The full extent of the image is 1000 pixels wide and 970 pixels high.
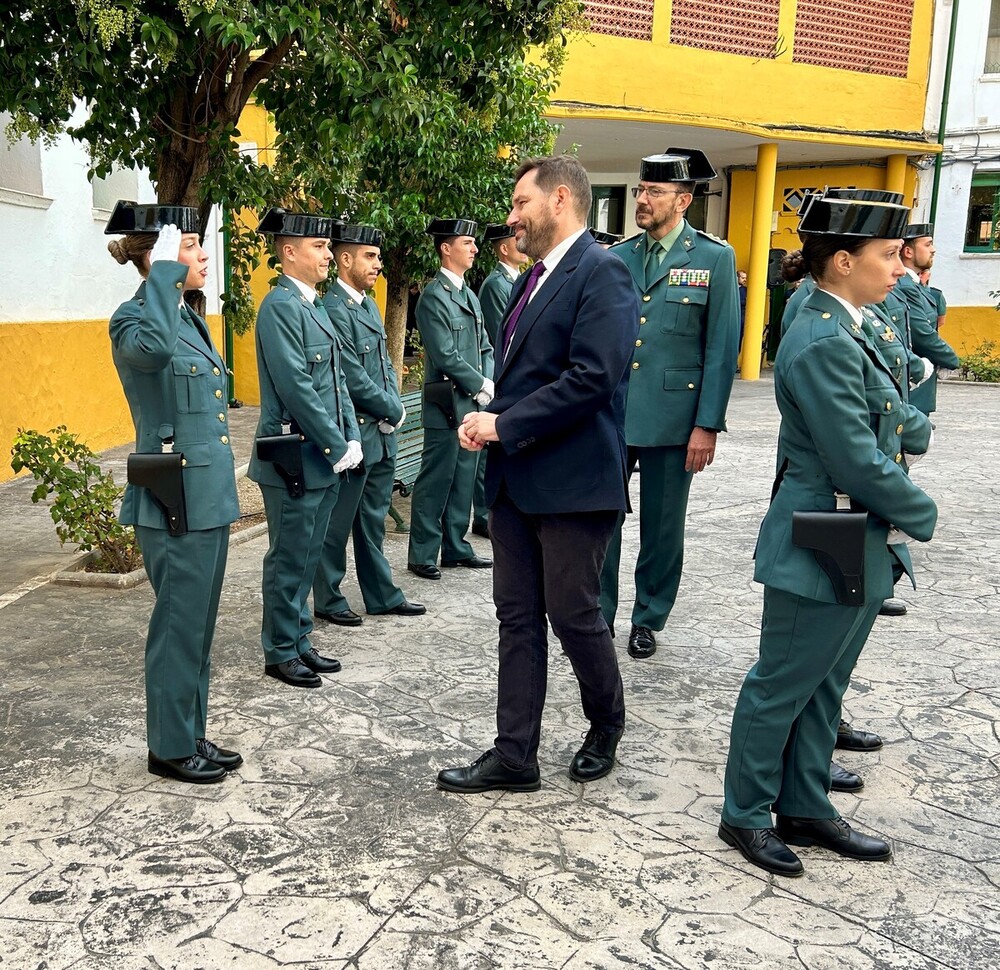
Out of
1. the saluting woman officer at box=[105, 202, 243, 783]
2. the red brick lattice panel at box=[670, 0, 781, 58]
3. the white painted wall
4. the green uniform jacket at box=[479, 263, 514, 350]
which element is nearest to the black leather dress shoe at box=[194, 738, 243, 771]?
the saluting woman officer at box=[105, 202, 243, 783]

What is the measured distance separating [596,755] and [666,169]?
2504 millimetres

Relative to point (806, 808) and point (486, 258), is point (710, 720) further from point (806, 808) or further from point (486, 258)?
point (486, 258)

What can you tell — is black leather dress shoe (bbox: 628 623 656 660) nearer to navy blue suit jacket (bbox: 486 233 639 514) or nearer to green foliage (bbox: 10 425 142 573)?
navy blue suit jacket (bbox: 486 233 639 514)

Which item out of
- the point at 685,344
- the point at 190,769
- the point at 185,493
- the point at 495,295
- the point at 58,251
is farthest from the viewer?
the point at 58,251

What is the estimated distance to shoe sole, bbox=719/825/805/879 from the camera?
302 cm

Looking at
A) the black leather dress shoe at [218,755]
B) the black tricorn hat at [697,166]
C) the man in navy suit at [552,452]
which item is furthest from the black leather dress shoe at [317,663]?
the black tricorn hat at [697,166]

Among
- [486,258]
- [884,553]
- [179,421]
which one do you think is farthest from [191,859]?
[486,258]

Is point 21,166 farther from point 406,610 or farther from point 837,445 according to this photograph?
point 837,445

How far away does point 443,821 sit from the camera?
3.29m

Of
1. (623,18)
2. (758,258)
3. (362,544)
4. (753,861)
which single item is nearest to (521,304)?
(753,861)

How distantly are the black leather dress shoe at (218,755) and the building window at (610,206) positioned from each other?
1809 centimetres

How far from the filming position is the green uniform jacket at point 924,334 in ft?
20.6

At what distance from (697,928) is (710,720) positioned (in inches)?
56.0

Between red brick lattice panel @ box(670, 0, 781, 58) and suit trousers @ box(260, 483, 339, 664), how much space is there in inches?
514
